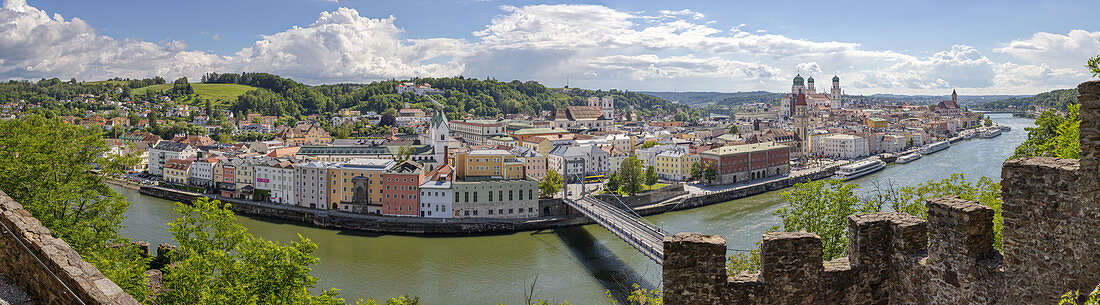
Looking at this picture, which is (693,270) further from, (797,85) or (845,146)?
(797,85)

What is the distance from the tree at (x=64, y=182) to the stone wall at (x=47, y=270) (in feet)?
9.37

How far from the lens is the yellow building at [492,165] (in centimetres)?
2466

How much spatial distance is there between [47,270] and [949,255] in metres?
3.79

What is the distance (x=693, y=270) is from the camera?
2.66 m

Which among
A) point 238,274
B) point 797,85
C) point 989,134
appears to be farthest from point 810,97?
point 238,274

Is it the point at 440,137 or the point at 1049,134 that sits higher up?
the point at 1049,134

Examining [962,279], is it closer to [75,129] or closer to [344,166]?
[75,129]

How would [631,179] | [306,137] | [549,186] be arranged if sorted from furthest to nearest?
[306,137], [631,179], [549,186]

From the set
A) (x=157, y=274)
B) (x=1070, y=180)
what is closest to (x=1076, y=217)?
(x=1070, y=180)

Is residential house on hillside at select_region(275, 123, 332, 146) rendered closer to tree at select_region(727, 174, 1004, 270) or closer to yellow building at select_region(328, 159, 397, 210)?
yellow building at select_region(328, 159, 397, 210)

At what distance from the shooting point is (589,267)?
14984 mm

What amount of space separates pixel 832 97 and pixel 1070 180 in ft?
324

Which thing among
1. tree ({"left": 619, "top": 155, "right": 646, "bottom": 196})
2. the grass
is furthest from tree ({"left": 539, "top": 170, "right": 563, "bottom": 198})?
the grass

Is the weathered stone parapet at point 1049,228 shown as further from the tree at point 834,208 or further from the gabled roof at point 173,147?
the gabled roof at point 173,147
